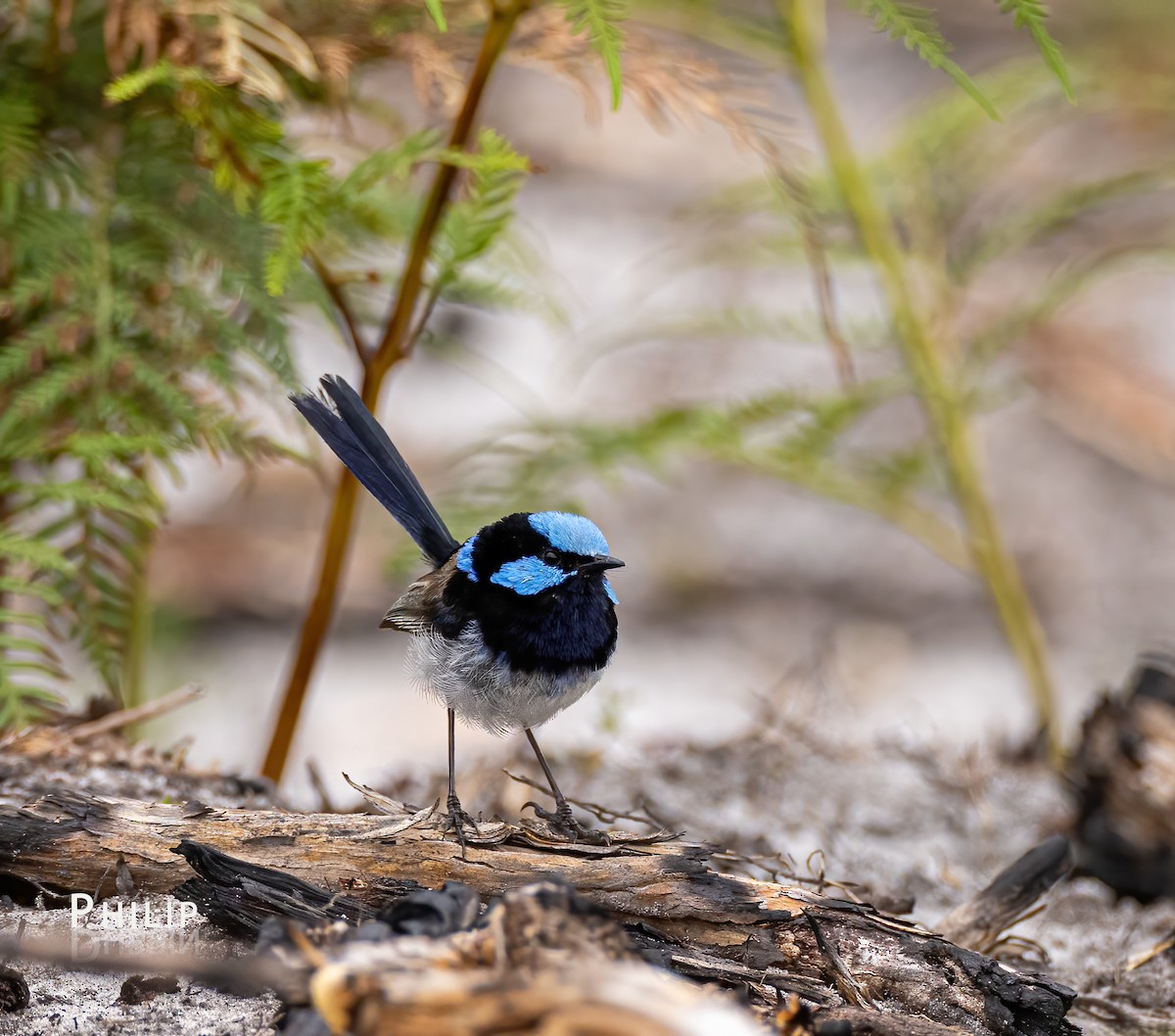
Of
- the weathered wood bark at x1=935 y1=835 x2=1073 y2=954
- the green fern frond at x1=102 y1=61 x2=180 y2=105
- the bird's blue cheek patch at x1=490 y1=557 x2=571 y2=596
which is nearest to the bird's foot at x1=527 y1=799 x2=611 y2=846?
the bird's blue cheek patch at x1=490 y1=557 x2=571 y2=596

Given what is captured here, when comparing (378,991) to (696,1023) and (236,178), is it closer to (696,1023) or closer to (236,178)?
(696,1023)

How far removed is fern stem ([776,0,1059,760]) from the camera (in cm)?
403

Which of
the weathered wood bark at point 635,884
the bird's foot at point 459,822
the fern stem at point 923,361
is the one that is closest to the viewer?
the weathered wood bark at point 635,884

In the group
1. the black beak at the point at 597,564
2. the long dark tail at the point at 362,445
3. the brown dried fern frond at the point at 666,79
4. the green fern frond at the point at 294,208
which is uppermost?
the brown dried fern frond at the point at 666,79

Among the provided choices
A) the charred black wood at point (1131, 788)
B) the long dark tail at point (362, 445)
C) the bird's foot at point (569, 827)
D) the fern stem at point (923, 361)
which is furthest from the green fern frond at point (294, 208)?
the charred black wood at point (1131, 788)

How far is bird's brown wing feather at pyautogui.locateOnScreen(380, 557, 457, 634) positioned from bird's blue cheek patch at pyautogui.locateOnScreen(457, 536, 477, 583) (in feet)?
0.21

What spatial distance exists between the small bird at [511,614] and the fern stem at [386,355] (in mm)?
374

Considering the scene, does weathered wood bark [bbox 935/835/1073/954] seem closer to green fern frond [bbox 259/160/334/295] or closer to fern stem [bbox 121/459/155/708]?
green fern frond [bbox 259/160/334/295]

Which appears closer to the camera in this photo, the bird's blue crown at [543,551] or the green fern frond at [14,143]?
the bird's blue crown at [543,551]

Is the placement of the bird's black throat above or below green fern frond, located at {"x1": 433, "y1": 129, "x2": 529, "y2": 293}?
below

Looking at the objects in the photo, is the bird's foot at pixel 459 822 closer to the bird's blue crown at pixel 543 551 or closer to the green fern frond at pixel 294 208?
the bird's blue crown at pixel 543 551

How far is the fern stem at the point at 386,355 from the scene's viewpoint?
2926mm

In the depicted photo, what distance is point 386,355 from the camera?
121 inches

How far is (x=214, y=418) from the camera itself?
3.17 metres
